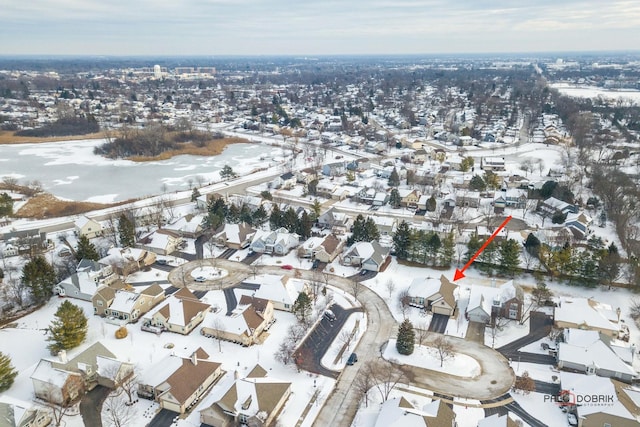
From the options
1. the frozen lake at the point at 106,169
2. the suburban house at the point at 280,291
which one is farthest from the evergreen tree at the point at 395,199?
the frozen lake at the point at 106,169

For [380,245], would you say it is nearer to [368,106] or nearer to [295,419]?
[295,419]

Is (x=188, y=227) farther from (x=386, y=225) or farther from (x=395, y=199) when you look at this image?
(x=395, y=199)

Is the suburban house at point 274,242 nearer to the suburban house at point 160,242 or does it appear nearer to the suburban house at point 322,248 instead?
the suburban house at point 322,248

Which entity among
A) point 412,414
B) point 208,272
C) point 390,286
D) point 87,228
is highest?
point 412,414

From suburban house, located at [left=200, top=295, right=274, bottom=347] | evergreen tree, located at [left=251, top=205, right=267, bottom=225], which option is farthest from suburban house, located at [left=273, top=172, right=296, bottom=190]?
suburban house, located at [left=200, top=295, right=274, bottom=347]

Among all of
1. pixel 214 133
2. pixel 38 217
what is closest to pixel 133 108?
pixel 214 133

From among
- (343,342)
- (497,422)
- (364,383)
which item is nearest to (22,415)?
(364,383)
